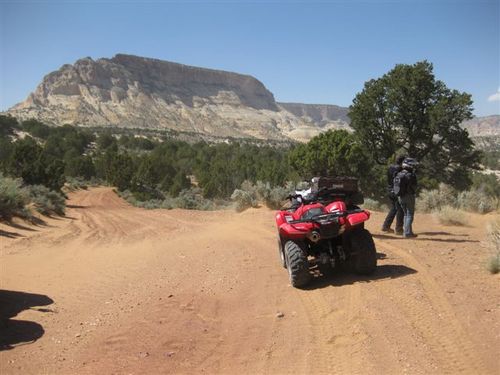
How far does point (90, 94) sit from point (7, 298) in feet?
469

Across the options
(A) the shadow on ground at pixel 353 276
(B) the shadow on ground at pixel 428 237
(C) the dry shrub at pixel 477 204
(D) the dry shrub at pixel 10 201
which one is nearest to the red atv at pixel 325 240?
(A) the shadow on ground at pixel 353 276

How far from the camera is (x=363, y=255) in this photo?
676cm

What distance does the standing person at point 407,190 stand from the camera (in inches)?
392

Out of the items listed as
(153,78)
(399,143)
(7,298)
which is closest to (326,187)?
(7,298)

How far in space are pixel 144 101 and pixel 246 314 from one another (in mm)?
146795

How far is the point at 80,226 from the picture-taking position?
15227 millimetres

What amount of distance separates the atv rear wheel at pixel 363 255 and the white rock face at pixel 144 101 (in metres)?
119

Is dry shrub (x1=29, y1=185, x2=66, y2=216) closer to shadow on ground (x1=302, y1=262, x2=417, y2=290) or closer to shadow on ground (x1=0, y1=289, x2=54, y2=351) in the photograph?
shadow on ground (x1=0, y1=289, x2=54, y2=351)

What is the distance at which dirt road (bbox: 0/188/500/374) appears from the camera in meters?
4.50

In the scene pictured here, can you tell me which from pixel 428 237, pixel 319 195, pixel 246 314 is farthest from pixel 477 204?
pixel 246 314

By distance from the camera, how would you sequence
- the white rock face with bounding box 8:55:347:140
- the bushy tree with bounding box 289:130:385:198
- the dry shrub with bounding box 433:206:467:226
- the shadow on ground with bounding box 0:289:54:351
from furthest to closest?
the white rock face with bounding box 8:55:347:140 < the bushy tree with bounding box 289:130:385:198 < the dry shrub with bounding box 433:206:467:226 < the shadow on ground with bounding box 0:289:54:351

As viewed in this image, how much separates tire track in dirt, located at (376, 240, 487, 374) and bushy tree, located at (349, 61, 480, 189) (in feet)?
77.2

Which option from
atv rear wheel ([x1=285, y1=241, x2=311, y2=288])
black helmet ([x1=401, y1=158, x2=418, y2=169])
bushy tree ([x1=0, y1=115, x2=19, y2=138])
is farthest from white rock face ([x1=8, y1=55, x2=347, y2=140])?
atv rear wheel ([x1=285, y1=241, x2=311, y2=288])

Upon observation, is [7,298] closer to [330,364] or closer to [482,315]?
[330,364]
